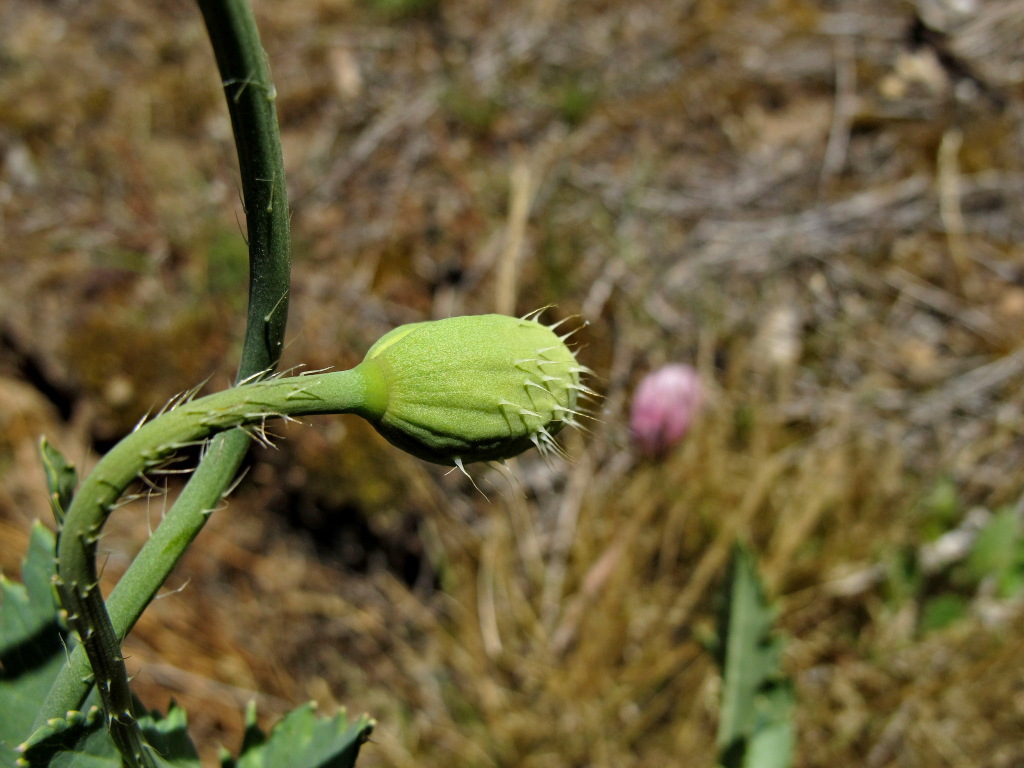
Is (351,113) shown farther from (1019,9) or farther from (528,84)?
(1019,9)

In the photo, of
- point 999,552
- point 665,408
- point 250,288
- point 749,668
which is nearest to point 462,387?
point 250,288

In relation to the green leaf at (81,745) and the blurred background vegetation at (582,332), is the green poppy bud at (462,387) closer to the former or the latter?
the green leaf at (81,745)

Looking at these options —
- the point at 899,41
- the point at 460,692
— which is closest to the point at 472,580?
the point at 460,692

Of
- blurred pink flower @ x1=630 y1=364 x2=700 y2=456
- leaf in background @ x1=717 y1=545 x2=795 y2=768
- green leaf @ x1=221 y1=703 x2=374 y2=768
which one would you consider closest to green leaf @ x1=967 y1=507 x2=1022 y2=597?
blurred pink flower @ x1=630 y1=364 x2=700 y2=456

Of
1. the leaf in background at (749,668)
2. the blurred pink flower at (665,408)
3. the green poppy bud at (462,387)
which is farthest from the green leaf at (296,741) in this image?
the blurred pink flower at (665,408)

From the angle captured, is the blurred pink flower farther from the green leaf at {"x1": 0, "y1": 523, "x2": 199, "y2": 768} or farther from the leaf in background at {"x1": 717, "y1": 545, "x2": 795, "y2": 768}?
the green leaf at {"x1": 0, "y1": 523, "x2": 199, "y2": 768}
